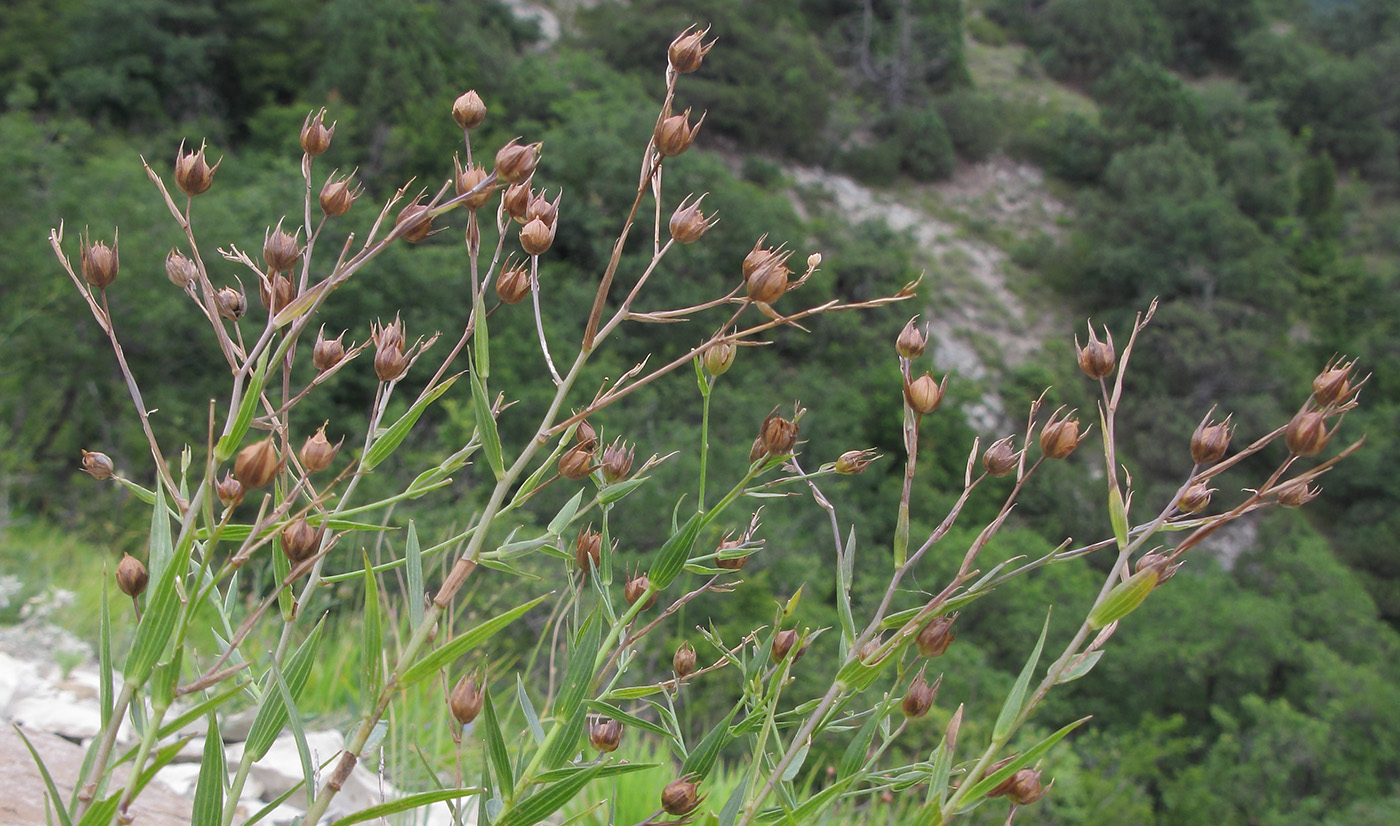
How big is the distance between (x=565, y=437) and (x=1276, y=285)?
21.5 metres

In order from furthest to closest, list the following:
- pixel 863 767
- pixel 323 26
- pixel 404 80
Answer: pixel 323 26 → pixel 404 80 → pixel 863 767

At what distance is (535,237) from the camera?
631 mm

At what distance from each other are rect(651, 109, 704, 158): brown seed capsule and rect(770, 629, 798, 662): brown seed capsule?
1.21 ft

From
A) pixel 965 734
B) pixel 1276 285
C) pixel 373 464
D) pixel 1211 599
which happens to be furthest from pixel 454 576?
pixel 1276 285

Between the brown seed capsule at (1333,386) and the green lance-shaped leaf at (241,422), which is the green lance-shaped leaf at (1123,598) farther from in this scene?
the green lance-shaped leaf at (241,422)

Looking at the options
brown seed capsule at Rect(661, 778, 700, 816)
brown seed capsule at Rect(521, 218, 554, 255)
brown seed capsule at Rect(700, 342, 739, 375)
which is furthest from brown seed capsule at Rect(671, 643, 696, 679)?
brown seed capsule at Rect(521, 218, 554, 255)

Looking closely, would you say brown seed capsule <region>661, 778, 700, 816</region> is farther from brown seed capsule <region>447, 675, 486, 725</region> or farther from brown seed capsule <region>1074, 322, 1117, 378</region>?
brown seed capsule <region>1074, 322, 1117, 378</region>

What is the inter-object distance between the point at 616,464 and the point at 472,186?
0.23m

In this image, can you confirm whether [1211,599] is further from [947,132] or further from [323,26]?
[323,26]

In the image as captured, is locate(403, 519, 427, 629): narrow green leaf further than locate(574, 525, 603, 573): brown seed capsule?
No

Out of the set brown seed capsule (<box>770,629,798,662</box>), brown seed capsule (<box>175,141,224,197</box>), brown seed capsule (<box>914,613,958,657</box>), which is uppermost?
brown seed capsule (<box>175,141,224,197</box>)

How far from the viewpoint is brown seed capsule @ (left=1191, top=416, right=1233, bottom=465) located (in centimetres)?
62

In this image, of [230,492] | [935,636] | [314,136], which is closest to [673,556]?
[935,636]

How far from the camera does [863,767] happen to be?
2.31 feet
